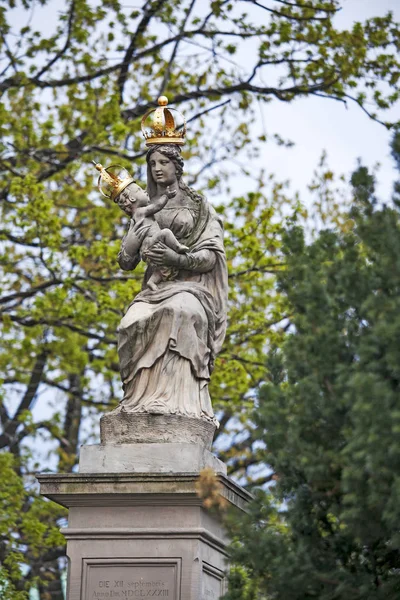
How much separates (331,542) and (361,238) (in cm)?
191

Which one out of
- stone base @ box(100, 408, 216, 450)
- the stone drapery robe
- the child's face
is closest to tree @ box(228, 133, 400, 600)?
stone base @ box(100, 408, 216, 450)

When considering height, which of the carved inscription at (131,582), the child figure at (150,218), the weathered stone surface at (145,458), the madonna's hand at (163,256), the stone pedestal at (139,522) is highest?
the child figure at (150,218)

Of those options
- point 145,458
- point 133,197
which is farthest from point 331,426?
point 133,197

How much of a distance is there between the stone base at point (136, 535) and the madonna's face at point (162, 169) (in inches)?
97.0

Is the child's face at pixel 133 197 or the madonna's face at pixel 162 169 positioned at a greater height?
the madonna's face at pixel 162 169

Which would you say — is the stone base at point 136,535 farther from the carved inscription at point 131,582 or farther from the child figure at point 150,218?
Result: the child figure at point 150,218

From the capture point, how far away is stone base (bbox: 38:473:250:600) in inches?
394

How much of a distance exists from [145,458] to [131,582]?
88cm

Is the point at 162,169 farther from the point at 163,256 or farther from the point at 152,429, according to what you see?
the point at 152,429

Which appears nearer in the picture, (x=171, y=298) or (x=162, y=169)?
(x=171, y=298)

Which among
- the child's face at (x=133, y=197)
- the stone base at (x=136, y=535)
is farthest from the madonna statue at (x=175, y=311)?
the stone base at (x=136, y=535)

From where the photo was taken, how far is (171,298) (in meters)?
10.8

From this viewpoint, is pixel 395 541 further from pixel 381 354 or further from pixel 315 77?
pixel 315 77

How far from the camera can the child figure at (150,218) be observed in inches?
429
